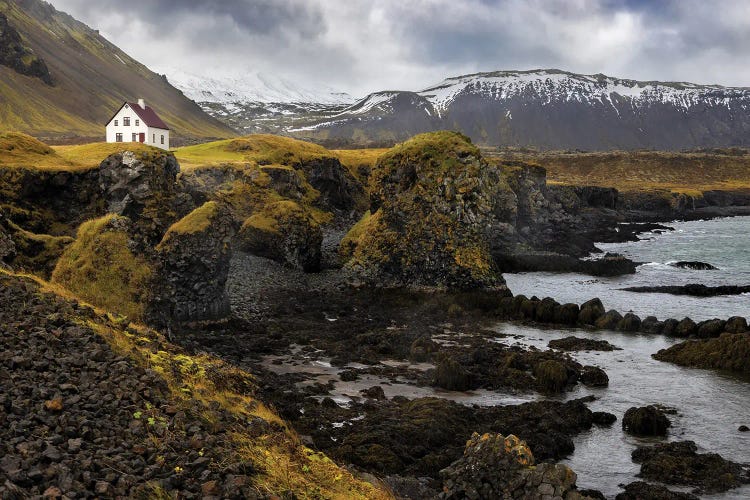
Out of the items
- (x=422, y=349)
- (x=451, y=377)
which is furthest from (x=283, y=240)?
(x=451, y=377)

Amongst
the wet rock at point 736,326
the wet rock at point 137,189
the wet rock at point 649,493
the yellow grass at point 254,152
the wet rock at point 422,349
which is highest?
the yellow grass at point 254,152

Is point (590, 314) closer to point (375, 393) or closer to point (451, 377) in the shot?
point (451, 377)

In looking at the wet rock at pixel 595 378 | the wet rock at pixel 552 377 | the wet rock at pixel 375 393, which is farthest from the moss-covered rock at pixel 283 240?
the wet rock at pixel 595 378

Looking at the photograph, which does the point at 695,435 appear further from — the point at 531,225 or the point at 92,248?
the point at 531,225

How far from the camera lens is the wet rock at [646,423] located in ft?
74.5

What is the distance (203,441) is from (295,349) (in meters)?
22.4

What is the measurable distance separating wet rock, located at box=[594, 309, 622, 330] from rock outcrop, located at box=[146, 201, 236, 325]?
2572 centimetres

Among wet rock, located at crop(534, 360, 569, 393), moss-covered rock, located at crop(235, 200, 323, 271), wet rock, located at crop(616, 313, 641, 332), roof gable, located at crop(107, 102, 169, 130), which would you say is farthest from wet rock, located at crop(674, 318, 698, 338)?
roof gable, located at crop(107, 102, 169, 130)

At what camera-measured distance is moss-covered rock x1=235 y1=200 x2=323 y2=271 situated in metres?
53.3

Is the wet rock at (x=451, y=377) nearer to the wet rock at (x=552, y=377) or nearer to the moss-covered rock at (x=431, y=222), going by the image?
the wet rock at (x=552, y=377)

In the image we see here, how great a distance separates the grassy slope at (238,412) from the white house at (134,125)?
79.1 m

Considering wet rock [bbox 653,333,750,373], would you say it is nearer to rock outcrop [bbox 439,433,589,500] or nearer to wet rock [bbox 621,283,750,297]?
wet rock [bbox 621,283,750,297]

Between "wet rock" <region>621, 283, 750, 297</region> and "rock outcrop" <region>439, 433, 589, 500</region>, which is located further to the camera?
"wet rock" <region>621, 283, 750, 297</region>

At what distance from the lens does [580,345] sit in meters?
36.4
